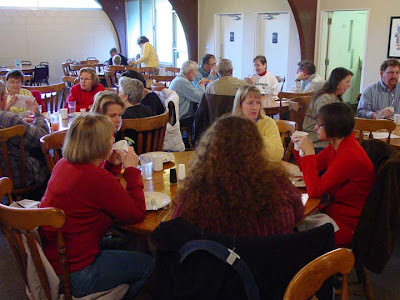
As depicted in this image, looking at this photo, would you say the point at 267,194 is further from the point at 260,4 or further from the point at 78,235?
the point at 260,4

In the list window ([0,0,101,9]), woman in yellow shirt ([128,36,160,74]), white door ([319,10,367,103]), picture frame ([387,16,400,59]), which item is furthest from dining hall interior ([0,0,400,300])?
window ([0,0,101,9])

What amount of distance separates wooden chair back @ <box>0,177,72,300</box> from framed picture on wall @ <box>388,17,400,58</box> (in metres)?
6.42

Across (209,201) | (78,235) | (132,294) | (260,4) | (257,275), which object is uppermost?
(260,4)

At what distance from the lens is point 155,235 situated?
4.36 feet

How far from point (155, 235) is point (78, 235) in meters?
0.63

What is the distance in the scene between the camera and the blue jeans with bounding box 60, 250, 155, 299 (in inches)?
71.5

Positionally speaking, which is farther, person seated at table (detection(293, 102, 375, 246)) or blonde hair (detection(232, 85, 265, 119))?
blonde hair (detection(232, 85, 265, 119))

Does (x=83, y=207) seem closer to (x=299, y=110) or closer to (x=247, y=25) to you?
(x=299, y=110)

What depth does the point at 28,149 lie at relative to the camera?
317cm

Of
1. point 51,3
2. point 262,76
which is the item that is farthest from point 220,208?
point 51,3

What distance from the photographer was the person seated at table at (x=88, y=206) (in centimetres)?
176

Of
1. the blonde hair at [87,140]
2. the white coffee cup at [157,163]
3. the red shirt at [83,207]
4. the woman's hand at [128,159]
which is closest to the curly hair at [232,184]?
the red shirt at [83,207]

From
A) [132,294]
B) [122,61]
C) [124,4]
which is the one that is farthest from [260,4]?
[132,294]

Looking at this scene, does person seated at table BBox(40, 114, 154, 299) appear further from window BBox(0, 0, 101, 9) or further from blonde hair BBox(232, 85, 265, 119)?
window BBox(0, 0, 101, 9)
